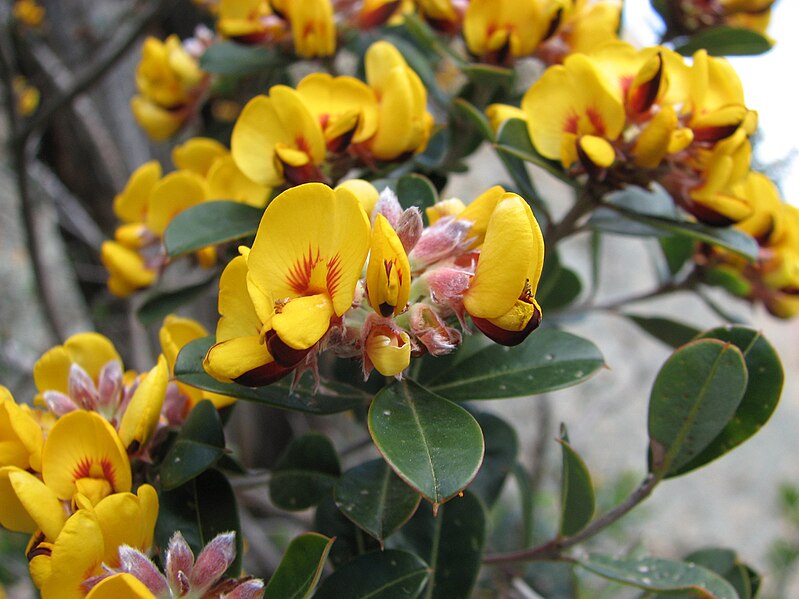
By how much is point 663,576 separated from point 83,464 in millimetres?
554

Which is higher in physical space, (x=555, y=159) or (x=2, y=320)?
(x=555, y=159)

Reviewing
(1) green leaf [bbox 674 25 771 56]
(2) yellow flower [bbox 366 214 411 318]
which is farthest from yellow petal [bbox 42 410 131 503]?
(1) green leaf [bbox 674 25 771 56]

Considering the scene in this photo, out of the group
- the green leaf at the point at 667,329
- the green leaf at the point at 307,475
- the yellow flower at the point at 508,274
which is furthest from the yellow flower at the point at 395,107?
the green leaf at the point at 667,329

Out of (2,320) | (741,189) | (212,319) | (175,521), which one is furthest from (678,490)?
(2,320)

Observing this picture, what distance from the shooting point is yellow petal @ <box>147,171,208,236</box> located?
2.67ft

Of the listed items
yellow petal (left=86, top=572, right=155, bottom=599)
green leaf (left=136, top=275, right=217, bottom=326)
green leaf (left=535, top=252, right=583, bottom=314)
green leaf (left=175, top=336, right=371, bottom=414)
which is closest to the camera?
yellow petal (left=86, top=572, right=155, bottom=599)

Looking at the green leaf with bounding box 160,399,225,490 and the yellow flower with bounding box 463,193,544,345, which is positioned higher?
the yellow flower with bounding box 463,193,544,345

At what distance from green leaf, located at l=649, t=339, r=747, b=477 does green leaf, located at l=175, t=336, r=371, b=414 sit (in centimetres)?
29

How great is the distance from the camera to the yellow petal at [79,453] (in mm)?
553

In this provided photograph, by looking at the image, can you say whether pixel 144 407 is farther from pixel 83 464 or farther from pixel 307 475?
pixel 307 475

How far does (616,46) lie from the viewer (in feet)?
2.38

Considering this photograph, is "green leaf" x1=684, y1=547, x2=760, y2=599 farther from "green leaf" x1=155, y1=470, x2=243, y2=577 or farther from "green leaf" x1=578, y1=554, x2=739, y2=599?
"green leaf" x1=155, y1=470, x2=243, y2=577

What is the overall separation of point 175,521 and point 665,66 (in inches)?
24.5

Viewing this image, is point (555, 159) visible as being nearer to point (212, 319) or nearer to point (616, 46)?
point (616, 46)
